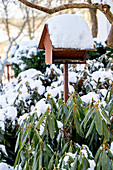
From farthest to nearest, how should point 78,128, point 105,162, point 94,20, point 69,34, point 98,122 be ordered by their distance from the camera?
point 94,20
point 69,34
point 78,128
point 98,122
point 105,162

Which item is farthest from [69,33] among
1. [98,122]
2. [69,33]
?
[98,122]

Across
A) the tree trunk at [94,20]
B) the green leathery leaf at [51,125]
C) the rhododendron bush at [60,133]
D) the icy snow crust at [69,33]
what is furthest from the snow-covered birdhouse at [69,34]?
the tree trunk at [94,20]

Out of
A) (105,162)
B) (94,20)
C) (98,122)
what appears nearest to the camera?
(105,162)

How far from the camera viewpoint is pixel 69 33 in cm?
158

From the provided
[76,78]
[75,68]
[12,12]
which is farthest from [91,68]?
[12,12]

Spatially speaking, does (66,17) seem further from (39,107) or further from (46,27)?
(39,107)

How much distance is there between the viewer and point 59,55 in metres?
1.77

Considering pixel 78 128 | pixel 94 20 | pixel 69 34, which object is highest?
pixel 94 20

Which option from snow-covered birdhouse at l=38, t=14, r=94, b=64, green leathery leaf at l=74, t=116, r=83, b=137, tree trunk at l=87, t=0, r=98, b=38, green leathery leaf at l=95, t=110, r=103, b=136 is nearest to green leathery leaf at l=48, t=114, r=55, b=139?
green leathery leaf at l=74, t=116, r=83, b=137

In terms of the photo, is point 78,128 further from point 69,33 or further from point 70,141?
point 69,33

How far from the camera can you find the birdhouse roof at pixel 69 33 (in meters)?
1.57

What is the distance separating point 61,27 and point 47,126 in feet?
2.46

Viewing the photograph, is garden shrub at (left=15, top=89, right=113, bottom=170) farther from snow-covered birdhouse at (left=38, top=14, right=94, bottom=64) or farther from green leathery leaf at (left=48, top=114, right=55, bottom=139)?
snow-covered birdhouse at (left=38, top=14, right=94, bottom=64)

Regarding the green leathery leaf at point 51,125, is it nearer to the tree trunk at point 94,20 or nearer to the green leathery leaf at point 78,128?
the green leathery leaf at point 78,128
